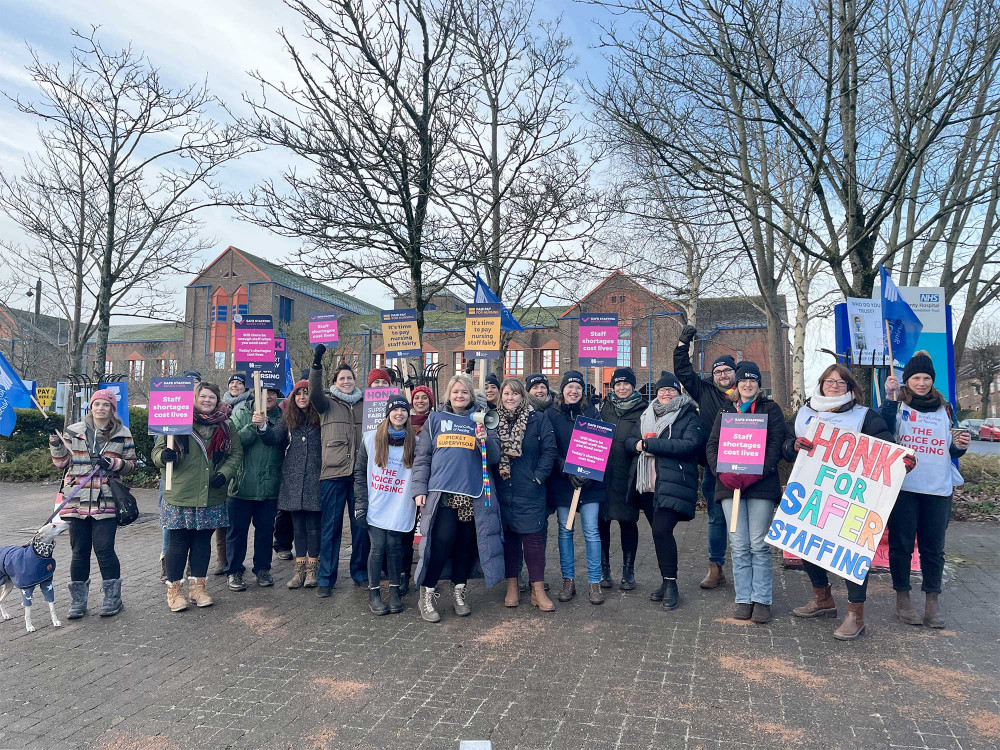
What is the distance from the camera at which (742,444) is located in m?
5.35

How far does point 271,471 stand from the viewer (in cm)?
644

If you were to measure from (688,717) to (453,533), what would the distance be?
244cm

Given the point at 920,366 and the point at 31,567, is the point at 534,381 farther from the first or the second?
the point at 31,567

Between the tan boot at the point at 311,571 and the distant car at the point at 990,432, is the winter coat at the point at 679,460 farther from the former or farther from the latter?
the distant car at the point at 990,432

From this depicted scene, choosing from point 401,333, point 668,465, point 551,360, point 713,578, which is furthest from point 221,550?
point 551,360

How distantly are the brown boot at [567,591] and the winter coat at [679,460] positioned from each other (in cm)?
108

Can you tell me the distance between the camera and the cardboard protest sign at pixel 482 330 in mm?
8258

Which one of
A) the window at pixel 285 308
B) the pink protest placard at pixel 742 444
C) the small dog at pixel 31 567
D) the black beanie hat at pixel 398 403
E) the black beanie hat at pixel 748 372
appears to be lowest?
the small dog at pixel 31 567

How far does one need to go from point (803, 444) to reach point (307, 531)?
4.58 meters

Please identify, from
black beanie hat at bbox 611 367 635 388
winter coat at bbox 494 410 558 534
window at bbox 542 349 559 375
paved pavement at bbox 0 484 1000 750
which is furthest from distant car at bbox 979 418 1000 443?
winter coat at bbox 494 410 558 534

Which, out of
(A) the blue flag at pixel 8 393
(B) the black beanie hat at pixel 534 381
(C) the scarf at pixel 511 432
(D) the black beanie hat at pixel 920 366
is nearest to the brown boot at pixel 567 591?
(C) the scarf at pixel 511 432

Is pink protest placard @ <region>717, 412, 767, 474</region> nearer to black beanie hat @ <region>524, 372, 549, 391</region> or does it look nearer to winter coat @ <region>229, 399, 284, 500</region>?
black beanie hat @ <region>524, 372, 549, 391</region>

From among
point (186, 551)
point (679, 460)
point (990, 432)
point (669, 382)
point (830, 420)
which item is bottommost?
point (990, 432)

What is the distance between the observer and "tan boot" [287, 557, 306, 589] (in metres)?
6.39
